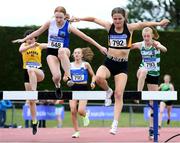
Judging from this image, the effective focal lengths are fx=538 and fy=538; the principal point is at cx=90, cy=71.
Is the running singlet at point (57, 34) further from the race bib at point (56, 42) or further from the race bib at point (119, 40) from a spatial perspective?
the race bib at point (119, 40)

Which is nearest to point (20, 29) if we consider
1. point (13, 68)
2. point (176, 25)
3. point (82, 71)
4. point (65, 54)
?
point (13, 68)

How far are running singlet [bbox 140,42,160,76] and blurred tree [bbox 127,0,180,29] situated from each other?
40.2 meters

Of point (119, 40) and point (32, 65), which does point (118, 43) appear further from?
point (32, 65)

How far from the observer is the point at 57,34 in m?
9.80

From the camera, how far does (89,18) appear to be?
940 cm

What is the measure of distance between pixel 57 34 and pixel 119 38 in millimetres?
1232

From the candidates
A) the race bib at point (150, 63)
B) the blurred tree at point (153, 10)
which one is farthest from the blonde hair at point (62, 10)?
the blurred tree at point (153, 10)

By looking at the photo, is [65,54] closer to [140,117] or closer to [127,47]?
[127,47]

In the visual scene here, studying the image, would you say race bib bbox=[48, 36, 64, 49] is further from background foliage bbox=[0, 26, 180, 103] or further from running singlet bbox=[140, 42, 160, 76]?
background foliage bbox=[0, 26, 180, 103]

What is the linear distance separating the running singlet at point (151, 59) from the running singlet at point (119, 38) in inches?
61.0

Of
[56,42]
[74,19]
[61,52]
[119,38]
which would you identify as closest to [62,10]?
[74,19]

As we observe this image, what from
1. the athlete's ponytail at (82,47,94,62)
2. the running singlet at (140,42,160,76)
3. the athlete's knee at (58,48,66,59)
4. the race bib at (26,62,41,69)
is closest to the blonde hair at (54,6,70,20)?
the athlete's knee at (58,48,66,59)

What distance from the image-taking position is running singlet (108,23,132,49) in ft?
30.3

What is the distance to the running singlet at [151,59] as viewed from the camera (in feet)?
35.6
